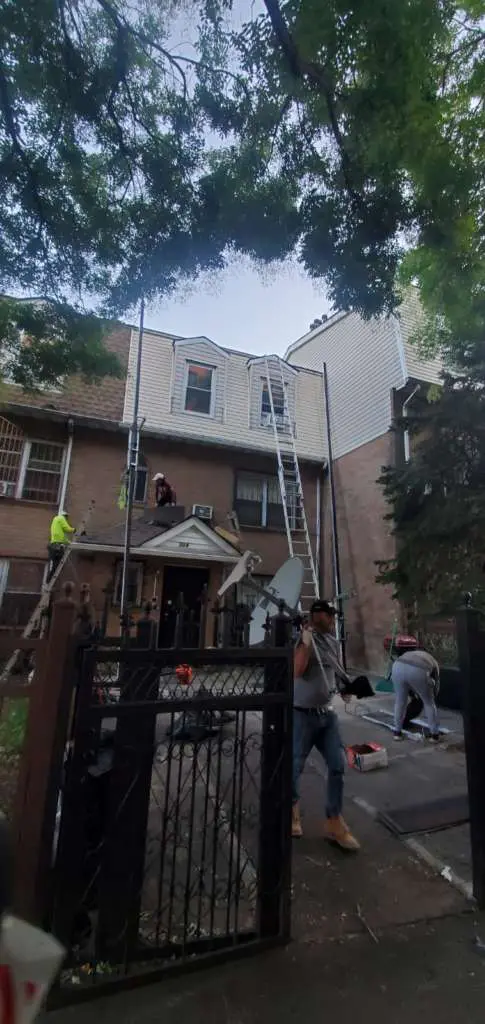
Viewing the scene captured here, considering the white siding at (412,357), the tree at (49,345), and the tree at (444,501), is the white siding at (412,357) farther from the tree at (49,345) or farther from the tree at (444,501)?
the tree at (49,345)

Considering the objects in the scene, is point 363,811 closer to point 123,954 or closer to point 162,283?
point 123,954

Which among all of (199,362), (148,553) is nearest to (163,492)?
(148,553)

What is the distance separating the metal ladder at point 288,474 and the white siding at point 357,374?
1.67 metres

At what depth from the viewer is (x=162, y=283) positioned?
188 inches

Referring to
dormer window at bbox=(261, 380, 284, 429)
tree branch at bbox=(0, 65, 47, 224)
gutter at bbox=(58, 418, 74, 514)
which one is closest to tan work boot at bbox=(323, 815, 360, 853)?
tree branch at bbox=(0, 65, 47, 224)

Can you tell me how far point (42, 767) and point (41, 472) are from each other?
1119 centimetres

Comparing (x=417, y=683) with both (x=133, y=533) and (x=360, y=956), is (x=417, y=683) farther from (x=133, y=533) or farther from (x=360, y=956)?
(x=133, y=533)

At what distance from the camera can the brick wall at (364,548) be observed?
481 inches

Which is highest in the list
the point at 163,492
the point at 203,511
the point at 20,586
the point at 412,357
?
the point at 412,357

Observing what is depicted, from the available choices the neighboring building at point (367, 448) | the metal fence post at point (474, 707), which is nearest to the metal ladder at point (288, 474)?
the neighboring building at point (367, 448)

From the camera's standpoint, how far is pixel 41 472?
1220 cm

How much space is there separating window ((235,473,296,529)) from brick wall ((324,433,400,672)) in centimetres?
157

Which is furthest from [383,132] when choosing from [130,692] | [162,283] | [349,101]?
[130,692]

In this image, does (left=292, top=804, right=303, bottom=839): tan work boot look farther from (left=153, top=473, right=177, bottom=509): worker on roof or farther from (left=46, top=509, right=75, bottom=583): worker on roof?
(left=153, top=473, right=177, bottom=509): worker on roof
